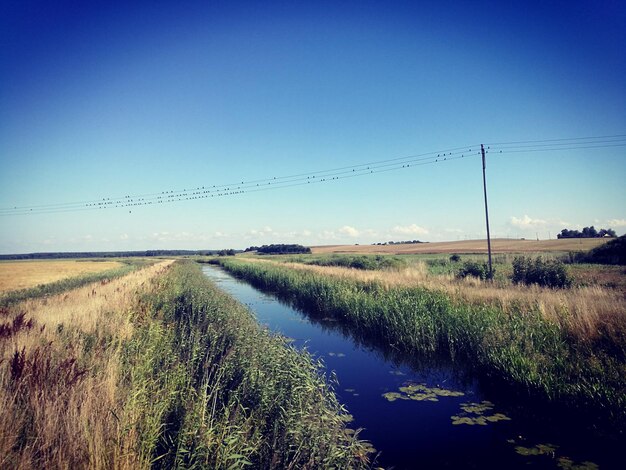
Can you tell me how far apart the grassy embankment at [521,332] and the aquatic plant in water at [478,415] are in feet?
3.05

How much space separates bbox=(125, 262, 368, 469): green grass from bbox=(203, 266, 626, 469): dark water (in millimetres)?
862

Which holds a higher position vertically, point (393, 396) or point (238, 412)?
point (238, 412)

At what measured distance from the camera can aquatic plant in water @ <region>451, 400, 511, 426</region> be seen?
19.8ft

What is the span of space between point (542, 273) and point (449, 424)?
15.3 metres

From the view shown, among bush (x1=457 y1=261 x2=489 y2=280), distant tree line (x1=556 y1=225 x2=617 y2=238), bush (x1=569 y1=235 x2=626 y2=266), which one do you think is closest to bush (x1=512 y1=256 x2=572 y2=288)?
bush (x1=457 y1=261 x2=489 y2=280)

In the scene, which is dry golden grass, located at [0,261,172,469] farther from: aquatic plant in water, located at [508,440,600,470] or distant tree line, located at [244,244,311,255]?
distant tree line, located at [244,244,311,255]

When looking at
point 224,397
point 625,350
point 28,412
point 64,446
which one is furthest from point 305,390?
point 625,350

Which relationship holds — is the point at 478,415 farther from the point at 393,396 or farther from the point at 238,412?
the point at 238,412

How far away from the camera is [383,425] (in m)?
6.11

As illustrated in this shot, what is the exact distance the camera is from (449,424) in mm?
6066

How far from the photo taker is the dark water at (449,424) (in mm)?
4902

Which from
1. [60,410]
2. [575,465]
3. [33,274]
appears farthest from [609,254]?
[33,274]

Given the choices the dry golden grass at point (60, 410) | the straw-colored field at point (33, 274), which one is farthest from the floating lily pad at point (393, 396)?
the straw-colored field at point (33, 274)

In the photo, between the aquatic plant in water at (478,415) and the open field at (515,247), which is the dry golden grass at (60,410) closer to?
the aquatic plant in water at (478,415)
